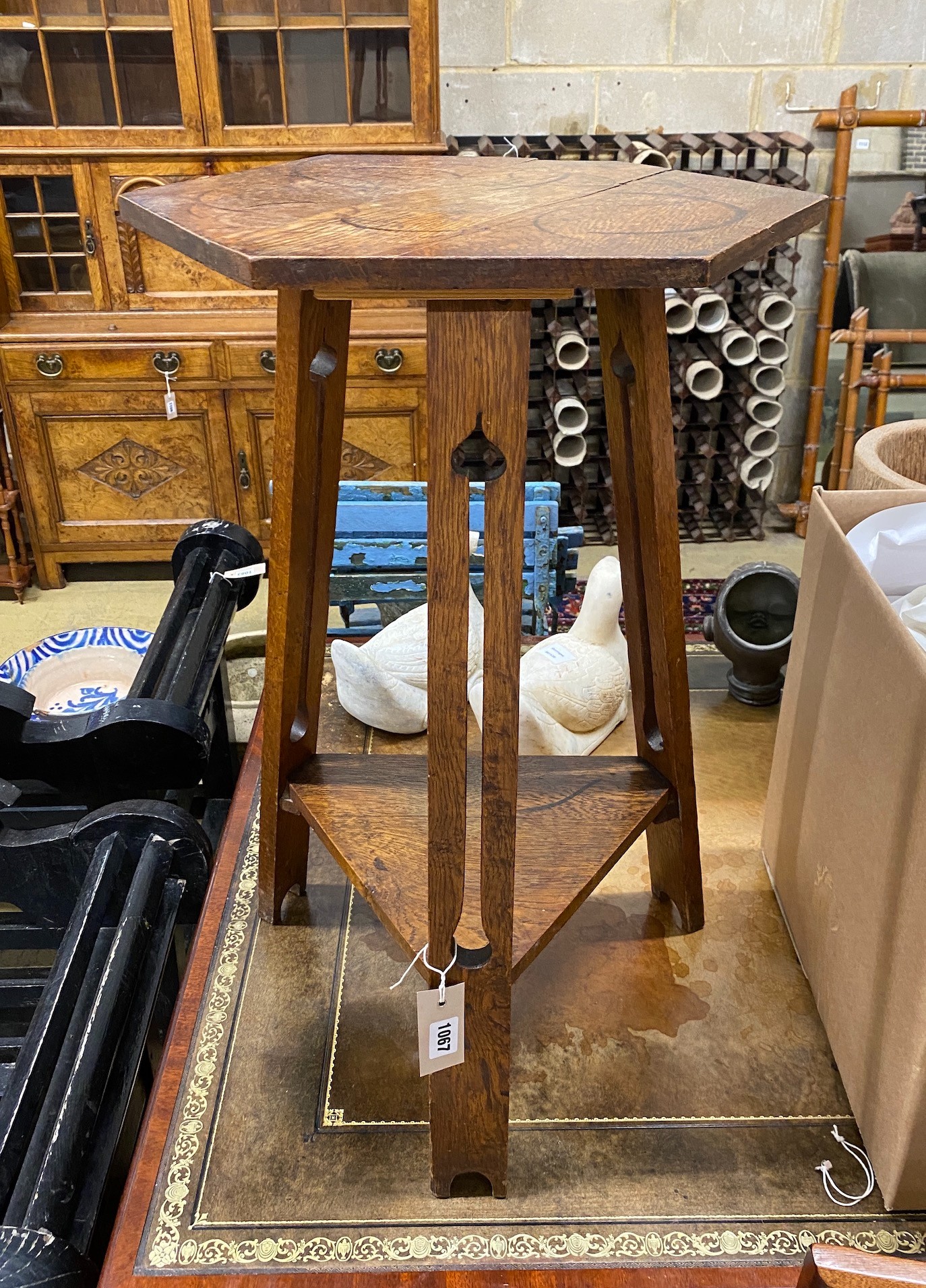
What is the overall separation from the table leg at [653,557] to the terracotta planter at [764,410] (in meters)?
2.11

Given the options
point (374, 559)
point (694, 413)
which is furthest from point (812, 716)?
point (694, 413)

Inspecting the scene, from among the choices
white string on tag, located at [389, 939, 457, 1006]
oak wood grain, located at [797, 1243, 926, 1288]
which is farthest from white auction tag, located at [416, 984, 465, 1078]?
oak wood grain, located at [797, 1243, 926, 1288]

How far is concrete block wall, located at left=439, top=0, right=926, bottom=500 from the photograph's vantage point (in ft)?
9.56

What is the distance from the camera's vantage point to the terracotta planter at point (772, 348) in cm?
303

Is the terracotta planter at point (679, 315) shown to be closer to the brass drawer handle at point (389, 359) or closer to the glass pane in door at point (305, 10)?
the brass drawer handle at point (389, 359)

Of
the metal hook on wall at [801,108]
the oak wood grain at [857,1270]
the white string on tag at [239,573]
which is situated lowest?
the white string on tag at [239,573]

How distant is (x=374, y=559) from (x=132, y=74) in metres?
1.77

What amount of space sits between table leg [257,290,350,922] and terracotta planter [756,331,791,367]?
227 centimetres

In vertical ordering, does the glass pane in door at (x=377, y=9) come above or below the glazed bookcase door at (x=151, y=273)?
above

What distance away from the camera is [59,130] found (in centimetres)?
274

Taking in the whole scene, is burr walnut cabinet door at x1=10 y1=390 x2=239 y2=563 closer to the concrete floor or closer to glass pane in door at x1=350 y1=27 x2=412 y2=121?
the concrete floor

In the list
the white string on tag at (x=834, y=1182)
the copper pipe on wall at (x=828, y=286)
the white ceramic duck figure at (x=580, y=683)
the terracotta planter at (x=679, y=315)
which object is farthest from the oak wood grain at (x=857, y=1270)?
the terracotta planter at (x=679, y=315)

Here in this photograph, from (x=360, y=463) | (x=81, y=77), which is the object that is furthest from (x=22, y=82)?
(x=360, y=463)

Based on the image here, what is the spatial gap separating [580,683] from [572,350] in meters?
1.78
